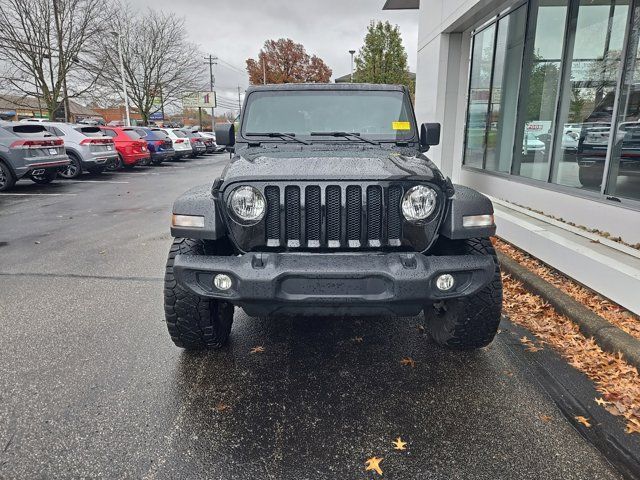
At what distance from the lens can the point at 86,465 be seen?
2168 mm

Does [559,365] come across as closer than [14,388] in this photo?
No

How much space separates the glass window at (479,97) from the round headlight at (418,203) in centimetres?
696

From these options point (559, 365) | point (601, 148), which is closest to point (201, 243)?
point (559, 365)

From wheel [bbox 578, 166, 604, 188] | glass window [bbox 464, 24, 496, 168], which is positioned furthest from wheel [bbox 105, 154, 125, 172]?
wheel [bbox 578, 166, 604, 188]

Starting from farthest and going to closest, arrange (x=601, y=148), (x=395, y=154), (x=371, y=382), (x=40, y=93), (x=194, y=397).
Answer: (x=40, y=93) < (x=601, y=148) < (x=395, y=154) < (x=371, y=382) < (x=194, y=397)

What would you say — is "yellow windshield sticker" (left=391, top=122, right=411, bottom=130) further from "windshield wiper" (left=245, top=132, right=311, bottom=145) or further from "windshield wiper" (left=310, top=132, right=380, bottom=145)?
"windshield wiper" (left=245, top=132, right=311, bottom=145)

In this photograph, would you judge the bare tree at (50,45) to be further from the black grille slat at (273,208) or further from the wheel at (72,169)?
the black grille slat at (273,208)

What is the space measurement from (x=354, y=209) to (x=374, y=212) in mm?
126

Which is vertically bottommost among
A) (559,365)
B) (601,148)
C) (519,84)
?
(559,365)

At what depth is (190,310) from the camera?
2.99 m

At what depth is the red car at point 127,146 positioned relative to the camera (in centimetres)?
1655

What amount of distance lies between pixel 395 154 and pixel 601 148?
3597mm

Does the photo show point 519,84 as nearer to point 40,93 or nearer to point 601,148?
point 601,148

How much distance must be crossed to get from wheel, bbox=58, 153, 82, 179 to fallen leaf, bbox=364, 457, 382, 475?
1434 centimetres
